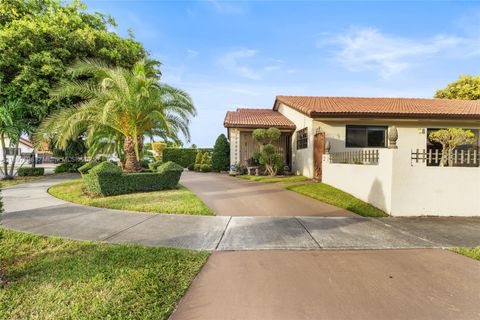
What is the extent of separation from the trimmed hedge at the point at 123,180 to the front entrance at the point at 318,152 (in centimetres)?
671

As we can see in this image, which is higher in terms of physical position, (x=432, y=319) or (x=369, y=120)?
(x=369, y=120)

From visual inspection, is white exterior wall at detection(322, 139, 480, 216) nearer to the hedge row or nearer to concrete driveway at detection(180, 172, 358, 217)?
concrete driveway at detection(180, 172, 358, 217)

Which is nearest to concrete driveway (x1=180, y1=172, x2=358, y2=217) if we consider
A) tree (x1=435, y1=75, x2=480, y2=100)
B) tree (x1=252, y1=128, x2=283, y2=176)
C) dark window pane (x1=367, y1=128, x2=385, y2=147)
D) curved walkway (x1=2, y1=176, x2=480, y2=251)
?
curved walkway (x1=2, y1=176, x2=480, y2=251)

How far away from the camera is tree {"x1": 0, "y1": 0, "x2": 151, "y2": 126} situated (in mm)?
12586

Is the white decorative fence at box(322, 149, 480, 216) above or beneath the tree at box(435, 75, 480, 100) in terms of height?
beneath

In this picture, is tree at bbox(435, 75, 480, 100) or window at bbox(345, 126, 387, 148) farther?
tree at bbox(435, 75, 480, 100)

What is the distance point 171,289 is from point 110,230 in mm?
2852

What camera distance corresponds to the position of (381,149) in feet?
22.8

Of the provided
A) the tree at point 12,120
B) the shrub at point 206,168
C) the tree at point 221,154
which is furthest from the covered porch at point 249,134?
the tree at point 12,120

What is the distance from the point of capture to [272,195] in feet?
29.9

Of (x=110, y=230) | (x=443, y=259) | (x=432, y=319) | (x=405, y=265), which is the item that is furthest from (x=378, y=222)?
(x=110, y=230)

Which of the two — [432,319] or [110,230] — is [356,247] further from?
[110,230]

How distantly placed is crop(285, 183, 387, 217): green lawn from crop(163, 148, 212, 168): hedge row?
14.7 m

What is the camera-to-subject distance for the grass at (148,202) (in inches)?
259
